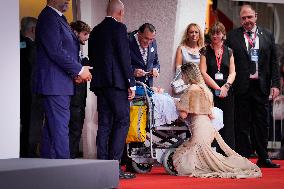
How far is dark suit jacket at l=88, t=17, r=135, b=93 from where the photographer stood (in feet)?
17.7

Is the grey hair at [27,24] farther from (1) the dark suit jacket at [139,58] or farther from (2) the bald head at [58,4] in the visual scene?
(2) the bald head at [58,4]

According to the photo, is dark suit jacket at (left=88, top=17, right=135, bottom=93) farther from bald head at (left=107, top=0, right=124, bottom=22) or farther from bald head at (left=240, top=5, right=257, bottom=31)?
bald head at (left=240, top=5, right=257, bottom=31)

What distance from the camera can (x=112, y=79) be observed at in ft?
17.7

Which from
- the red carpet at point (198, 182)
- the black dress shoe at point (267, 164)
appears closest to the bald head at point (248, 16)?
the black dress shoe at point (267, 164)

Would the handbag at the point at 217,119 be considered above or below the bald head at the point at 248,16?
below

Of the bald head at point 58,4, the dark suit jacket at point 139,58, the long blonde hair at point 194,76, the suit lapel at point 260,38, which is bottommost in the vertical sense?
the long blonde hair at point 194,76

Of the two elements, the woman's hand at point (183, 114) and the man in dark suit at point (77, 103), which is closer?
the woman's hand at point (183, 114)

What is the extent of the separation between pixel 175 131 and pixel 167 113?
0.63m

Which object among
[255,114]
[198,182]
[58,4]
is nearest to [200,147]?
[198,182]

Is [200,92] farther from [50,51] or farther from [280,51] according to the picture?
[280,51]

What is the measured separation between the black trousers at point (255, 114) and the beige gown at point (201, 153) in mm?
673

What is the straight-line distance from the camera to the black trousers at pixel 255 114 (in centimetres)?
668

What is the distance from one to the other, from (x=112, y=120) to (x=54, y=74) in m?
1.10

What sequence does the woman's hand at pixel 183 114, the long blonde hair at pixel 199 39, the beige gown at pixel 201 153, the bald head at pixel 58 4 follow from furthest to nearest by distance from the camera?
the long blonde hair at pixel 199 39 < the woman's hand at pixel 183 114 < the beige gown at pixel 201 153 < the bald head at pixel 58 4
